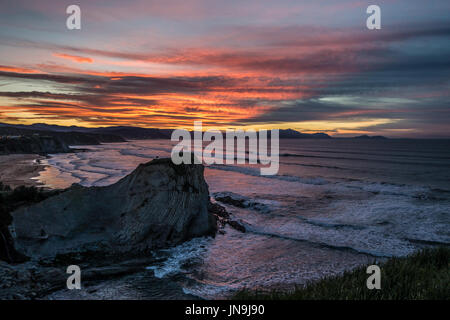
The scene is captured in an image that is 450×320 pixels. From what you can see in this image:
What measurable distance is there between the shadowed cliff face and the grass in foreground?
192 inches

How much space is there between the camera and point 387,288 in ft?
19.1

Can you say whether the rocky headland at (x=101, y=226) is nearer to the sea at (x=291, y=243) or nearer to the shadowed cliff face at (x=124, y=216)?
the shadowed cliff face at (x=124, y=216)

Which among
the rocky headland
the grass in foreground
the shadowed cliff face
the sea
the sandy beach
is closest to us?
the grass in foreground

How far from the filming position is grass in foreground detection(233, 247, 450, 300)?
17.8 feet

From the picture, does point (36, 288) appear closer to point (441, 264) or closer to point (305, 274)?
point (305, 274)

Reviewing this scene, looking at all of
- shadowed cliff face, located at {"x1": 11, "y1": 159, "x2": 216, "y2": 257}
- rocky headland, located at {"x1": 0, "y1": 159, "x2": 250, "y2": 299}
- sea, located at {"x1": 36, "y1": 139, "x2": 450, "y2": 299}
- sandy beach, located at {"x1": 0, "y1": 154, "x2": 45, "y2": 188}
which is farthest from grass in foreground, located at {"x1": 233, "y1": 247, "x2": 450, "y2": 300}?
sandy beach, located at {"x1": 0, "y1": 154, "x2": 45, "y2": 188}

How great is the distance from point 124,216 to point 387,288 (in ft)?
25.3

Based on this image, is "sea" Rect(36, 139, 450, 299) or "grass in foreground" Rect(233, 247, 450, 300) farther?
"sea" Rect(36, 139, 450, 299)

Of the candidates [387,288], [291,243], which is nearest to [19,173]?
[291,243]

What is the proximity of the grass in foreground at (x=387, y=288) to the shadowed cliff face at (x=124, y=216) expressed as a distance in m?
4.87

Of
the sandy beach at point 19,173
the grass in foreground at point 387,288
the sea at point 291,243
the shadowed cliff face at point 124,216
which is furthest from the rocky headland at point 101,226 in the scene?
the sandy beach at point 19,173

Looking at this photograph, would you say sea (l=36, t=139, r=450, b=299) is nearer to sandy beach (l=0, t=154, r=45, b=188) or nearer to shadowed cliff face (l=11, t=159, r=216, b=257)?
shadowed cliff face (l=11, t=159, r=216, b=257)

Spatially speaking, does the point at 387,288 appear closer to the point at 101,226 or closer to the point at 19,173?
the point at 101,226

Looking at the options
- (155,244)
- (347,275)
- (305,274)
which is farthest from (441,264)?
(155,244)
